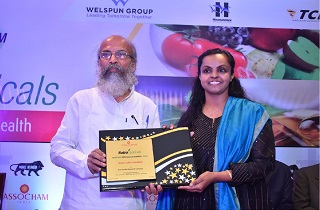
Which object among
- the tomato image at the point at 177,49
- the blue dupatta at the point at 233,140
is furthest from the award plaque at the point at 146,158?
the tomato image at the point at 177,49

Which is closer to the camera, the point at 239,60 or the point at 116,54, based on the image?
the point at 116,54

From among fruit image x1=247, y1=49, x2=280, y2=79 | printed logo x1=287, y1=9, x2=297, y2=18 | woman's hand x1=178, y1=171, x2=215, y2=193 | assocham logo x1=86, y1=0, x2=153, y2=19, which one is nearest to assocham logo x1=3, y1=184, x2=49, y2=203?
assocham logo x1=86, y1=0, x2=153, y2=19

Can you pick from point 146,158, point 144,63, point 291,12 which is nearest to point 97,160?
point 146,158

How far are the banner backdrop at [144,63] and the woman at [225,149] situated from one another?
1829mm

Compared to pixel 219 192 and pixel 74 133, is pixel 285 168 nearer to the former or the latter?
pixel 219 192

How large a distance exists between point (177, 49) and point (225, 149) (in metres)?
2.26

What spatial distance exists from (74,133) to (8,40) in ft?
6.57

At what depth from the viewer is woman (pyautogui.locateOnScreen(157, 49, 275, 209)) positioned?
242 centimetres

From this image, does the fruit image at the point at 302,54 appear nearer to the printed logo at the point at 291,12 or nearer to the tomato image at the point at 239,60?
the printed logo at the point at 291,12

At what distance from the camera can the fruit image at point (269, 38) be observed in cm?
458

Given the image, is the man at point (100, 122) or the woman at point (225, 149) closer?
the woman at point (225, 149)

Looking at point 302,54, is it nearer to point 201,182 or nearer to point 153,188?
point 201,182

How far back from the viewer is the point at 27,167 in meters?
4.41

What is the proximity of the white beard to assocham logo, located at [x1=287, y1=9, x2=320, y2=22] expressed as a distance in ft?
7.88
